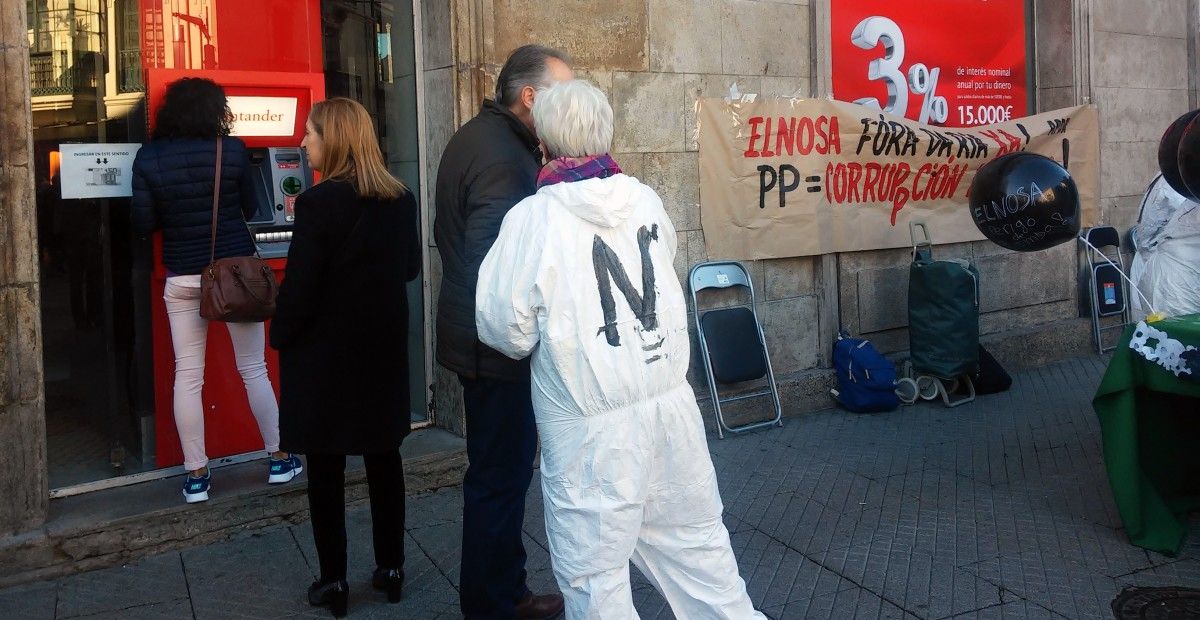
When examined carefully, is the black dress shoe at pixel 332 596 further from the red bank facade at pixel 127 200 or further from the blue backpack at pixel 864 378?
the blue backpack at pixel 864 378

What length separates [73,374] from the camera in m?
5.14

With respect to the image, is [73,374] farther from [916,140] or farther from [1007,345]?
[1007,345]

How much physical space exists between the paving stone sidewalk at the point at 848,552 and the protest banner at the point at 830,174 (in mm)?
1378

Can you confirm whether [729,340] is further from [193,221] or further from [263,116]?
[193,221]

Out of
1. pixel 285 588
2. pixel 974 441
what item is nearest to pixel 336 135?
pixel 285 588

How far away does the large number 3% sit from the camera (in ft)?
24.5

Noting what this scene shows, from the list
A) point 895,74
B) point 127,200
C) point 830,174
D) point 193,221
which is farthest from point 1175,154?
point 127,200

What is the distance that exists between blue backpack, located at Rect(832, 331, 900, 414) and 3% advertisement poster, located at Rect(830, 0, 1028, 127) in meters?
1.59

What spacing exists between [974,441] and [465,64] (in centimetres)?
339

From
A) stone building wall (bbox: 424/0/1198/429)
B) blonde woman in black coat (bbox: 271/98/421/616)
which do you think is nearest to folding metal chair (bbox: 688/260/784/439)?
stone building wall (bbox: 424/0/1198/429)

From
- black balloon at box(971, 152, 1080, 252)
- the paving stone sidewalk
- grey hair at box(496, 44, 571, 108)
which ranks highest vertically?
grey hair at box(496, 44, 571, 108)

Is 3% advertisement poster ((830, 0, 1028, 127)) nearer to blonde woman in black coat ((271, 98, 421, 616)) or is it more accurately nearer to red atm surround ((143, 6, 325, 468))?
red atm surround ((143, 6, 325, 468))

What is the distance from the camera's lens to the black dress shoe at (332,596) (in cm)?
388

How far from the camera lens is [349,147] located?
3697 mm
